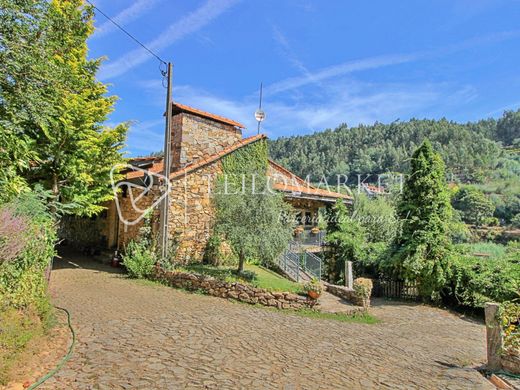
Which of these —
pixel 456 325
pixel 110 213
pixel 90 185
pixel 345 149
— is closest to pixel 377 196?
pixel 456 325

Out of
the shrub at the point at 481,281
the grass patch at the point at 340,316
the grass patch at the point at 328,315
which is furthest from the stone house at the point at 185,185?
the shrub at the point at 481,281

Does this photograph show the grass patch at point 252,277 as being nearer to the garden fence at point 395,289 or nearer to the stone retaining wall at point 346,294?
the stone retaining wall at point 346,294

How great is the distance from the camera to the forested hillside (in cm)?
7822

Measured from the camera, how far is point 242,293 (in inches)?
425

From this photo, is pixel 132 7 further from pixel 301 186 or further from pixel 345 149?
pixel 345 149

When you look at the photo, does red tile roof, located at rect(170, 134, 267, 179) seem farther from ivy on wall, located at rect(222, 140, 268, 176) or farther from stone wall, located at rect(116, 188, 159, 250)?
stone wall, located at rect(116, 188, 159, 250)

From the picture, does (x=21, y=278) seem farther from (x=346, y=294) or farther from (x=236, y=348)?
(x=346, y=294)

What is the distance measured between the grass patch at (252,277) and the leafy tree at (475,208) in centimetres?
5818

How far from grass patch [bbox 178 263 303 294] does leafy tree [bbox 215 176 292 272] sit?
2.80 ft

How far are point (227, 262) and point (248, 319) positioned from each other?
581 cm

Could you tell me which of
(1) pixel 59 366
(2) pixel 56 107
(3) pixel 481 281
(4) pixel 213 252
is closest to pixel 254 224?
(4) pixel 213 252

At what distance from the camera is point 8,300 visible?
5.81m

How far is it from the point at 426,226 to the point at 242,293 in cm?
830

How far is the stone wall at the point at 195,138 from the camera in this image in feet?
49.7
